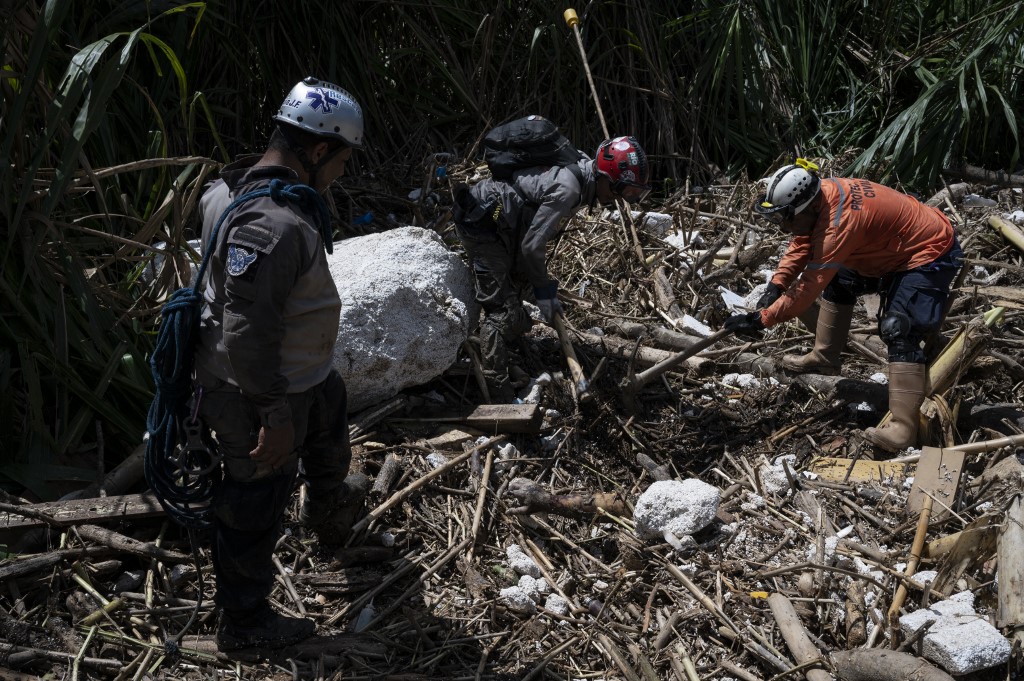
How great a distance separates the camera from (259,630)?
321cm

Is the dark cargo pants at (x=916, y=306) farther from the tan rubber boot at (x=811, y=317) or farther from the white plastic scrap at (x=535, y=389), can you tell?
the white plastic scrap at (x=535, y=389)

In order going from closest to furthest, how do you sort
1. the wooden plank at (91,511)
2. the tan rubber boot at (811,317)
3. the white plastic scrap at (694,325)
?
the wooden plank at (91,511) < the tan rubber boot at (811,317) < the white plastic scrap at (694,325)

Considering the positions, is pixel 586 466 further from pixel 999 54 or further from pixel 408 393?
pixel 999 54

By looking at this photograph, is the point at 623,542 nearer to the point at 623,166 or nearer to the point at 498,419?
the point at 498,419

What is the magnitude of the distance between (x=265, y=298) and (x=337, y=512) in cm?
135

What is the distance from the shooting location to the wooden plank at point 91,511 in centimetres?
337

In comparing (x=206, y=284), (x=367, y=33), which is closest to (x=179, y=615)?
(x=206, y=284)

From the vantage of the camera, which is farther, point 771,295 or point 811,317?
point 811,317

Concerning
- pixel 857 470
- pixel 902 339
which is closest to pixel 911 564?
pixel 857 470

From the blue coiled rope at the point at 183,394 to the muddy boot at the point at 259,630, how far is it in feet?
1.21

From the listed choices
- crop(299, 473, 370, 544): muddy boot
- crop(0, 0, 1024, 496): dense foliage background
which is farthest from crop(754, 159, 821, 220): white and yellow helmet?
crop(0, 0, 1024, 496): dense foliage background

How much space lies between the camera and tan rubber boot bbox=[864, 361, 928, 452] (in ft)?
14.6

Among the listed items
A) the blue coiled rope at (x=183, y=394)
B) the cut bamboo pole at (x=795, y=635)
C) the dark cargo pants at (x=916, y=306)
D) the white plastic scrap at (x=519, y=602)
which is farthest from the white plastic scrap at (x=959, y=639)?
the blue coiled rope at (x=183, y=394)

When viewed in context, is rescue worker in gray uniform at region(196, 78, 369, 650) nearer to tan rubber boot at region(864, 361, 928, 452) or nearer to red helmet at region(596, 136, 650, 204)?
red helmet at region(596, 136, 650, 204)
